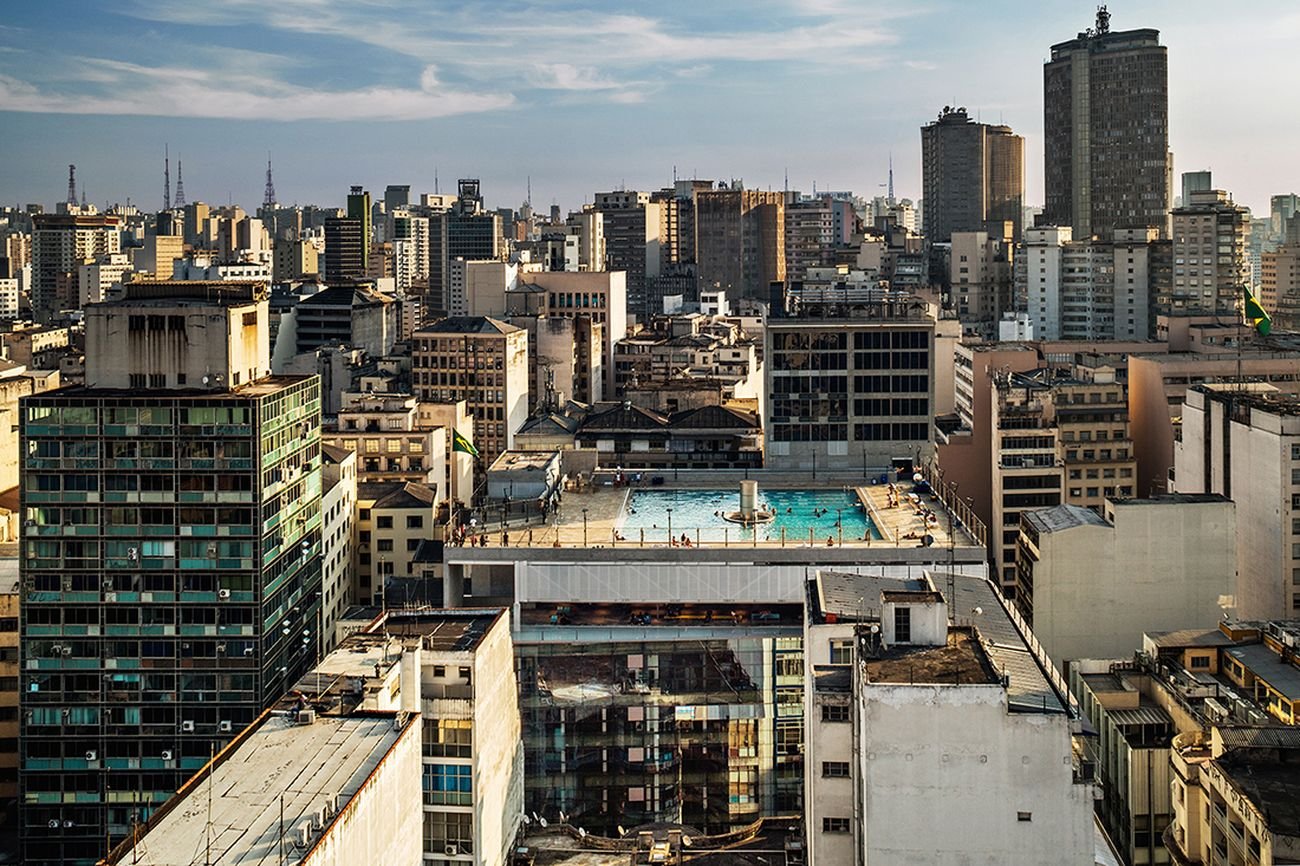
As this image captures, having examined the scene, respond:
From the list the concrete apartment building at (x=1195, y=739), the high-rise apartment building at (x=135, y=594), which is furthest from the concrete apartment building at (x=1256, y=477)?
the high-rise apartment building at (x=135, y=594)

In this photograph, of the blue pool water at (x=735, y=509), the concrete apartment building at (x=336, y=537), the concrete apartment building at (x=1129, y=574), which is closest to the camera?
the blue pool water at (x=735, y=509)

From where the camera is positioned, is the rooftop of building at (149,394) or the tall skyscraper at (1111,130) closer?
the rooftop of building at (149,394)

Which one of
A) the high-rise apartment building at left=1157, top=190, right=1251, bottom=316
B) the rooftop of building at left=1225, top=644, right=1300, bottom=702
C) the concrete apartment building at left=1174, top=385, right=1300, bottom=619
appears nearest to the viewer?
the rooftop of building at left=1225, top=644, right=1300, bottom=702

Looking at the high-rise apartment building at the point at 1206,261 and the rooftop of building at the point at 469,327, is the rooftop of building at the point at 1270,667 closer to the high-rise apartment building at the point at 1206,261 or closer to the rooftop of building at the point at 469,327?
the rooftop of building at the point at 469,327

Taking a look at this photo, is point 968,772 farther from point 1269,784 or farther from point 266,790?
point 266,790

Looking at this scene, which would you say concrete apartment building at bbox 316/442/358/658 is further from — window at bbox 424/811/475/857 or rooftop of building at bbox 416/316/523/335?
rooftop of building at bbox 416/316/523/335

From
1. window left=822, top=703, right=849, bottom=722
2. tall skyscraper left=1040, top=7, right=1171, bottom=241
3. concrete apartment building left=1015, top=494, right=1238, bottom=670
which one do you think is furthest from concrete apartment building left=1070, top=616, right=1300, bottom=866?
tall skyscraper left=1040, top=7, right=1171, bottom=241

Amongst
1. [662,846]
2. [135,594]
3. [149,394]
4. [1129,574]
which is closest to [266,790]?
[662,846]
